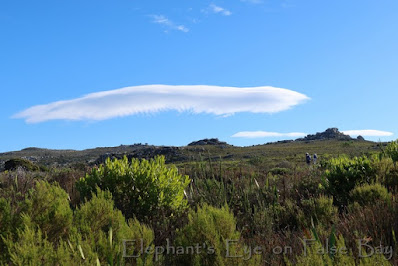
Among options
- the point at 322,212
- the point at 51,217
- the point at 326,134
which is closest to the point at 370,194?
the point at 322,212

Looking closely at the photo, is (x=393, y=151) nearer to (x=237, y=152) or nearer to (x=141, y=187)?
(x=141, y=187)

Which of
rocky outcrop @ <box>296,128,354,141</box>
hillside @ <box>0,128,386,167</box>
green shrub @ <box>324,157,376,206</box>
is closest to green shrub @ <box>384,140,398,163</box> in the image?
green shrub @ <box>324,157,376,206</box>

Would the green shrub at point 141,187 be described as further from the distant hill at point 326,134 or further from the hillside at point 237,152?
the distant hill at point 326,134

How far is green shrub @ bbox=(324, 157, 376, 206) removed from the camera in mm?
8820

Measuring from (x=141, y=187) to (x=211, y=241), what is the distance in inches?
141

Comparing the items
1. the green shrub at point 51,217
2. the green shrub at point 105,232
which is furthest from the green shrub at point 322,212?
the green shrub at point 51,217

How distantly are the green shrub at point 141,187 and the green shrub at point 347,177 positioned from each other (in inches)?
147

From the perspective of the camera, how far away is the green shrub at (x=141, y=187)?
24.6 feet

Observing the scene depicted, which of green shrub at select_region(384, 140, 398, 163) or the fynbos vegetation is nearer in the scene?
the fynbos vegetation

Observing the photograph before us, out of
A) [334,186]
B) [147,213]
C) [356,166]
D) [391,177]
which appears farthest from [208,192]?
[391,177]

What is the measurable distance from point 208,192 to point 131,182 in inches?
66.4

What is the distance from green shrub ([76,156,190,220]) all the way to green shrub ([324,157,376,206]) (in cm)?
373

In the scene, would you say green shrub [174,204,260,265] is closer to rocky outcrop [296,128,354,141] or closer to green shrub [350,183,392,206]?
green shrub [350,183,392,206]

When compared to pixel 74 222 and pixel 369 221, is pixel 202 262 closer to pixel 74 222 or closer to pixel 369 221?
pixel 74 222
